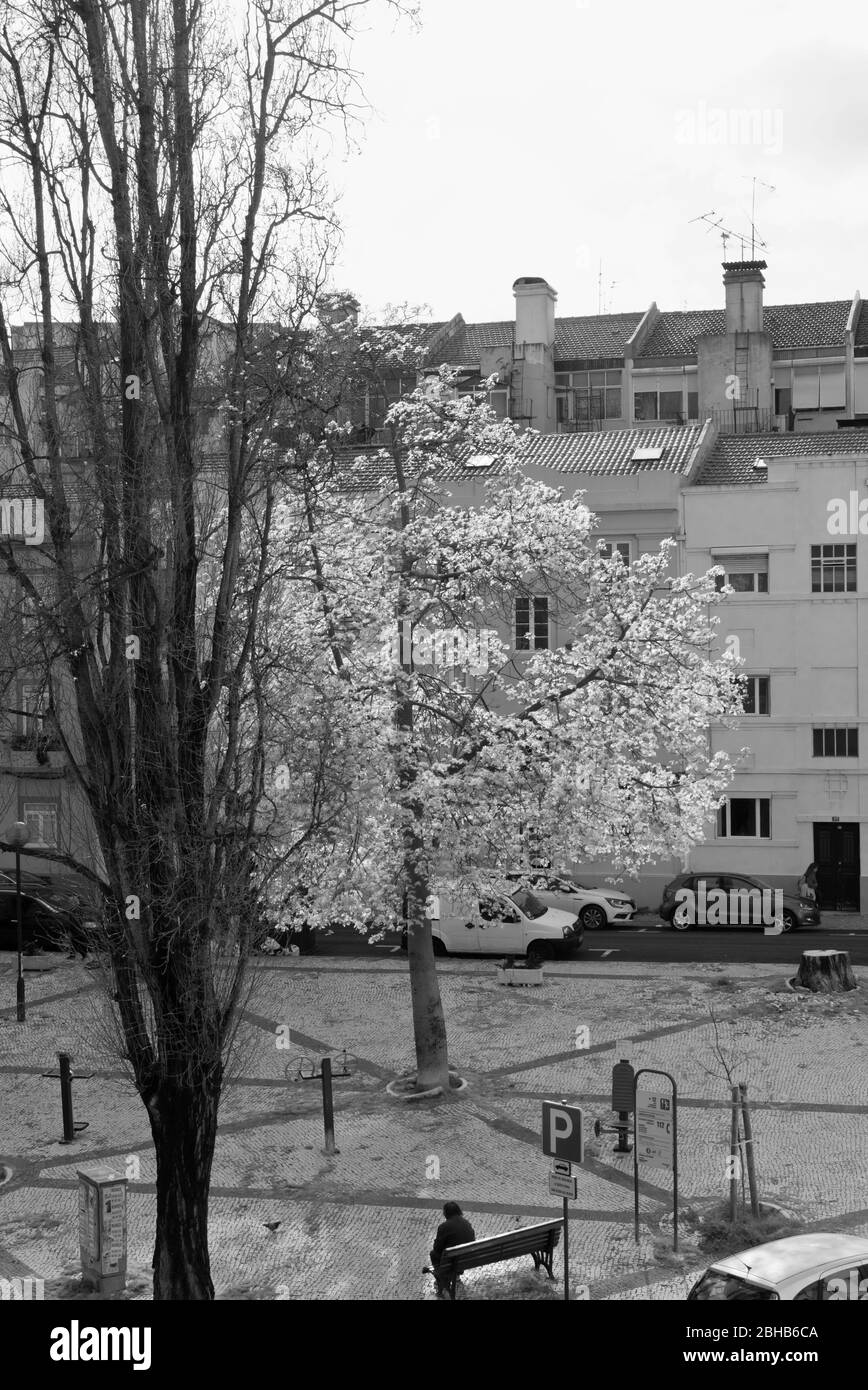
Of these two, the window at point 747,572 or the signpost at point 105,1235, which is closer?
the signpost at point 105,1235

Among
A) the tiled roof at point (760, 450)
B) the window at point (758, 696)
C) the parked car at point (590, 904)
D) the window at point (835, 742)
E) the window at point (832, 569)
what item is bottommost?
the parked car at point (590, 904)

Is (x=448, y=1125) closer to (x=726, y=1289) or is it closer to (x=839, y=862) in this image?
(x=726, y=1289)

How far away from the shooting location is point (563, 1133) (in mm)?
15719

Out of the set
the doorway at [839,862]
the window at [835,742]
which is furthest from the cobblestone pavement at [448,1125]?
the window at [835,742]

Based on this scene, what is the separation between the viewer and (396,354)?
2291cm

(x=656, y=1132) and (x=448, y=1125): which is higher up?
(x=656, y=1132)

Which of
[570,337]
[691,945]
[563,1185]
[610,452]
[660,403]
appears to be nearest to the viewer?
[563,1185]

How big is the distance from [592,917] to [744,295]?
32.5 m

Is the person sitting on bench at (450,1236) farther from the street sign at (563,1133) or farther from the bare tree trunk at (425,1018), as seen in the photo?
the bare tree trunk at (425,1018)

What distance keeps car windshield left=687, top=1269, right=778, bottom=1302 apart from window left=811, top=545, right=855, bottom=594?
2928 centimetres

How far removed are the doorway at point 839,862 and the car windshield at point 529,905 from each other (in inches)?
398

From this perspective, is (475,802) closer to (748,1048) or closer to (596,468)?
(748,1048)

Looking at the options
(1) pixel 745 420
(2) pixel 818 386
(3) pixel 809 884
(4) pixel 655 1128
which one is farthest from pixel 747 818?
(2) pixel 818 386

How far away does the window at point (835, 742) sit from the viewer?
40.2 meters
